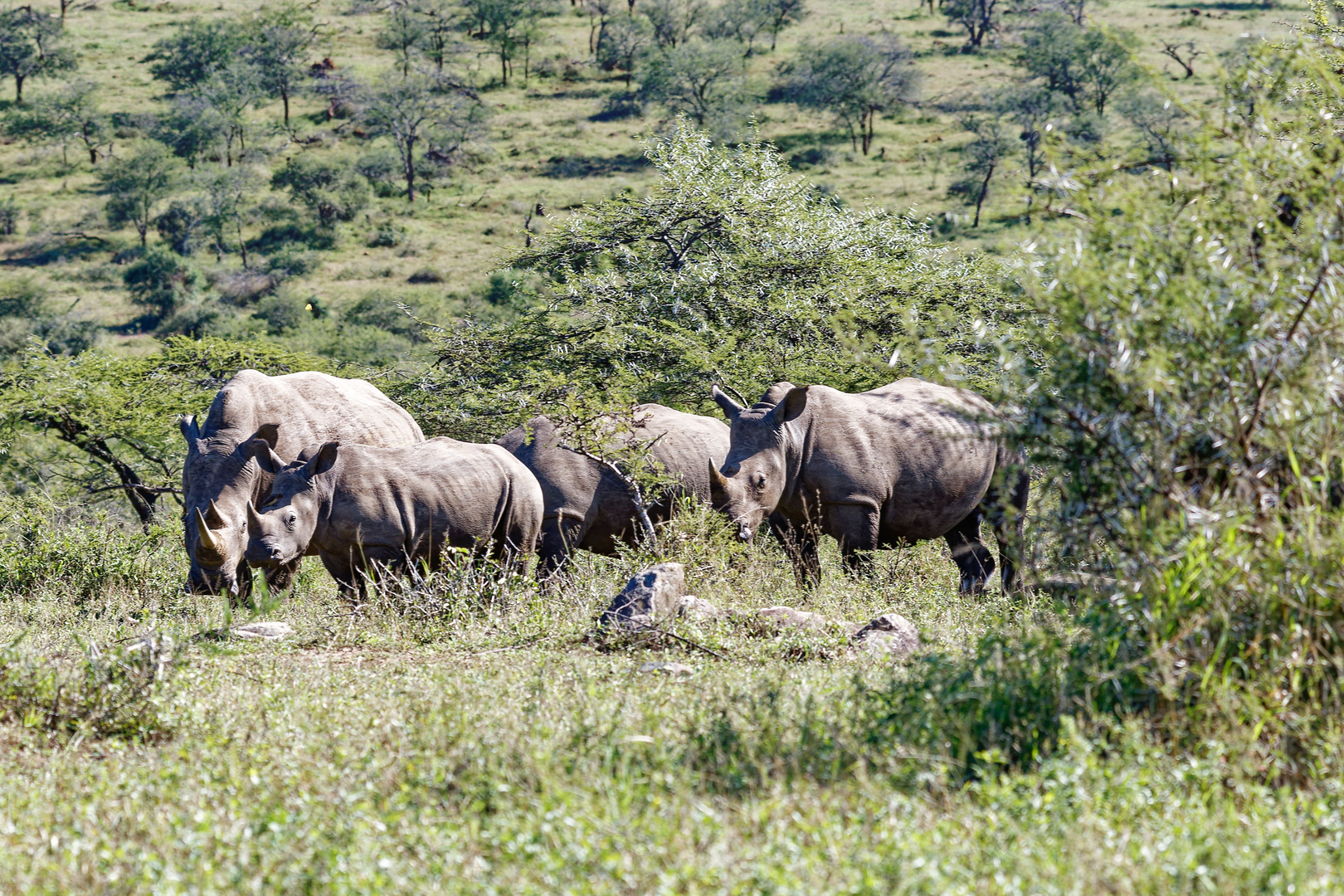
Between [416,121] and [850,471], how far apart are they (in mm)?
52969

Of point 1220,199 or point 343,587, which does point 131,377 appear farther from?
point 1220,199

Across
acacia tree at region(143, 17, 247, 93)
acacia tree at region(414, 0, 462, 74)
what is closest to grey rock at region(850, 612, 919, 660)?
acacia tree at region(143, 17, 247, 93)

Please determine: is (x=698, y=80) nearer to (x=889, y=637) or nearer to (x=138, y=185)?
(x=138, y=185)

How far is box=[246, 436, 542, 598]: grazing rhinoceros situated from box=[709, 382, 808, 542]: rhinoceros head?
1521 millimetres

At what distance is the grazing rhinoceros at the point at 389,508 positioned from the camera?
9.02 metres

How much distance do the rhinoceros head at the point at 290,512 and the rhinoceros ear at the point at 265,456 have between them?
491 mm

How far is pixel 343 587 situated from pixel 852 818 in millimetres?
6152

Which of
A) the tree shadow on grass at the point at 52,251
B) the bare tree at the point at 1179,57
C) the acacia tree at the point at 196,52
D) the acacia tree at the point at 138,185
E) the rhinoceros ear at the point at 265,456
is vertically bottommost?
the tree shadow on grass at the point at 52,251

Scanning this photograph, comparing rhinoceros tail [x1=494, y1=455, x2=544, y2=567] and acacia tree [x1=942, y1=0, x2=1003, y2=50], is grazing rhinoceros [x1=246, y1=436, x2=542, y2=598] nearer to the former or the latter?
rhinoceros tail [x1=494, y1=455, x2=544, y2=567]

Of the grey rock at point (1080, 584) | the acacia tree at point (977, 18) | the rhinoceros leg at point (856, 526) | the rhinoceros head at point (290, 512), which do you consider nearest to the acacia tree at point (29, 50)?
the acacia tree at point (977, 18)

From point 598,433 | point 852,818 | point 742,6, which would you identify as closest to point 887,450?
point 598,433

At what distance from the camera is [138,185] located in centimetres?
5447

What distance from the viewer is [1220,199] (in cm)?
556

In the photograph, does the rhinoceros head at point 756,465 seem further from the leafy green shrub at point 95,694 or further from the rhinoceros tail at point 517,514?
the leafy green shrub at point 95,694
